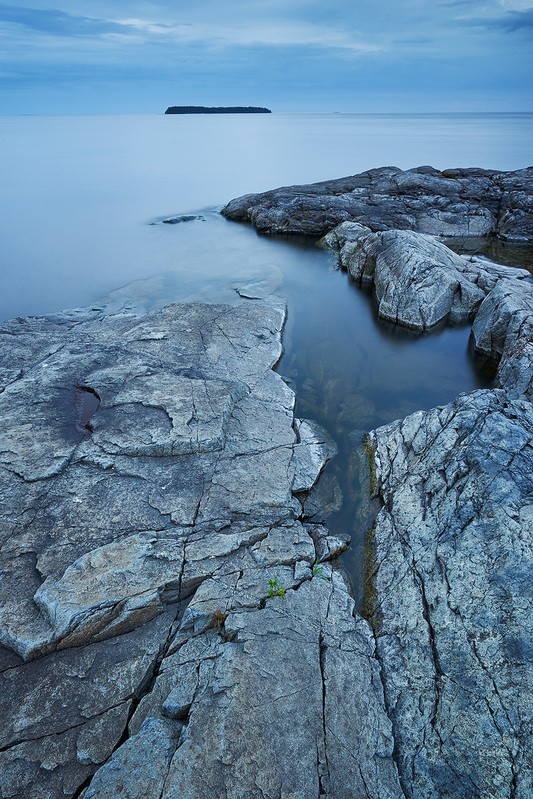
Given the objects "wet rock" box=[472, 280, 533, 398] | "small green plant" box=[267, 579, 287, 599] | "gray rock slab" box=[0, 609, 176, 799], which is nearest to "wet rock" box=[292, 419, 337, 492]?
"small green plant" box=[267, 579, 287, 599]

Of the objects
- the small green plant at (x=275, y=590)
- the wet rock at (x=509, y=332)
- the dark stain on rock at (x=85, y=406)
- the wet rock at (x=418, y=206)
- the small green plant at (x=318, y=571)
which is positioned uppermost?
the wet rock at (x=418, y=206)

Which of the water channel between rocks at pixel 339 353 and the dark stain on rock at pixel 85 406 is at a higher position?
the dark stain on rock at pixel 85 406

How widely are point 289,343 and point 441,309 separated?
585cm

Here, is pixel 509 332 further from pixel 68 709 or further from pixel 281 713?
pixel 68 709

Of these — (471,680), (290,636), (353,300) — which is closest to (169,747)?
(290,636)

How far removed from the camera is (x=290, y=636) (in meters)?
5.39

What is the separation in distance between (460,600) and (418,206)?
26124 millimetres

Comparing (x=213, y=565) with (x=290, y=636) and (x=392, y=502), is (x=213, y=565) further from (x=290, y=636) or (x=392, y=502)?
(x=392, y=502)

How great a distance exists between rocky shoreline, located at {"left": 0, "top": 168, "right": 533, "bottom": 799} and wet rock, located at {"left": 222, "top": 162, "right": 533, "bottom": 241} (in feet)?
61.0

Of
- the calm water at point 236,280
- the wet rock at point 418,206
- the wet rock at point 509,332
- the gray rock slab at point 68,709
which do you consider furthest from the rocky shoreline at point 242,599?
the wet rock at point 418,206

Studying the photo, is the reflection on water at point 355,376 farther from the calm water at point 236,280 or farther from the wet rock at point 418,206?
the wet rock at point 418,206

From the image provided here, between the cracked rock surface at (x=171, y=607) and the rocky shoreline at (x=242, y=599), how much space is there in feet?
0.08

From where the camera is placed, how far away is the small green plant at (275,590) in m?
5.94

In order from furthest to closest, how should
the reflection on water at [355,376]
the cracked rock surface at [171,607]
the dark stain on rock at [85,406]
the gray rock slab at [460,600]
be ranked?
the dark stain on rock at [85,406]
the reflection on water at [355,376]
the gray rock slab at [460,600]
the cracked rock surface at [171,607]
